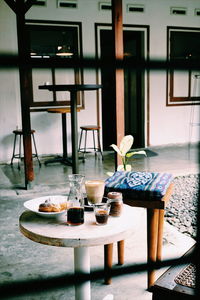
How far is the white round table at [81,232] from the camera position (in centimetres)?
133

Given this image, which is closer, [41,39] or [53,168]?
[53,168]

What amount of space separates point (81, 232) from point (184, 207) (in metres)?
2.45

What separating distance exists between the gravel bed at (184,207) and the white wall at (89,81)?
2.27 metres

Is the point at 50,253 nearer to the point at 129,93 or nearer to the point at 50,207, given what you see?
the point at 50,207

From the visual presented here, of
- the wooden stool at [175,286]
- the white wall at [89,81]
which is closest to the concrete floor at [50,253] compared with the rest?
the wooden stool at [175,286]

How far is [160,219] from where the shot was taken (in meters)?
2.12

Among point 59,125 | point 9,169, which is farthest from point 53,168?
point 59,125

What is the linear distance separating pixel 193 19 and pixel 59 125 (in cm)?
370

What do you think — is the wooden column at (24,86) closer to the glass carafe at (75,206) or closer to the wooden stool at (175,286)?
the glass carafe at (75,206)

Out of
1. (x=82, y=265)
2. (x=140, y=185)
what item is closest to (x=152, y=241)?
(x=140, y=185)

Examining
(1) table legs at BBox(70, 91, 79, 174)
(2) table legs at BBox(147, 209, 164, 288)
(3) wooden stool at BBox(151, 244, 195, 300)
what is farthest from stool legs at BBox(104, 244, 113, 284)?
(1) table legs at BBox(70, 91, 79, 174)

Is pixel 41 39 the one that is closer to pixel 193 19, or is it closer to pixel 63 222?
pixel 193 19

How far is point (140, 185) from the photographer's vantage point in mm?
2008

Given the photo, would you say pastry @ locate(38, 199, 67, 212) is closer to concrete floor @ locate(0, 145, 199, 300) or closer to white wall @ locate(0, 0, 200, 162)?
concrete floor @ locate(0, 145, 199, 300)
